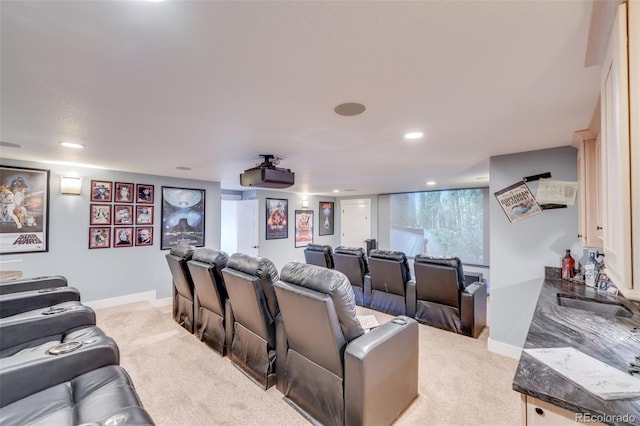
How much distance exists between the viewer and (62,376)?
1480 mm

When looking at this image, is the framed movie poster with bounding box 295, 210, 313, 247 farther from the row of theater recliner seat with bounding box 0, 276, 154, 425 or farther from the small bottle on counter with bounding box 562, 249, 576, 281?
the small bottle on counter with bounding box 562, 249, 576, 281

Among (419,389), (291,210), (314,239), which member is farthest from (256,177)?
(314,239)

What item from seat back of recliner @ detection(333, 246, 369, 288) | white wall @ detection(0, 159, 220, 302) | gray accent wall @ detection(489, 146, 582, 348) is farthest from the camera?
seat back of recliner @ detection(333, 246, 369, 288)

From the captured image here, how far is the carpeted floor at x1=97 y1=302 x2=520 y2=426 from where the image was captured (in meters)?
2.04

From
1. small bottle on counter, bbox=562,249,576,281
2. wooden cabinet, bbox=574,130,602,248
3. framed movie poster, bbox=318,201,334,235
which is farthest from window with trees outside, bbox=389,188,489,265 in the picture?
wooden cabinet, bbox=574,130,602,248

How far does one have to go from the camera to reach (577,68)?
1.33 metres

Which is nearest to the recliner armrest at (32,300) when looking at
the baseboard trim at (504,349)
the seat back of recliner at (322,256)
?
the seat back of recliner at (322,256)

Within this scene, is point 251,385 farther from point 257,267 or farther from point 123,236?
point 123,236

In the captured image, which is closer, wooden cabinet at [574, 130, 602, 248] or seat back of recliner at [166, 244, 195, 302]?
wooden cabinet at [574, 130, 602, 248]

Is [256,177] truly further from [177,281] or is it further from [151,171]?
[151,171]

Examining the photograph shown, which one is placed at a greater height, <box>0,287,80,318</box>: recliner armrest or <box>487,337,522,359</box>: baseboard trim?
<box>0,287,80,318</box>: recliner armrest

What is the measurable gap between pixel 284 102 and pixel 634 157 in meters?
1.61

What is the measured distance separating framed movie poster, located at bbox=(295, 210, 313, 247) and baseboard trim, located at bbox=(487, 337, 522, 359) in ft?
17.1

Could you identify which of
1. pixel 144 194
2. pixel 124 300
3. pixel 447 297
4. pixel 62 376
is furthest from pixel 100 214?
pixel 447 297
